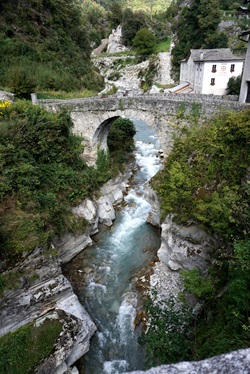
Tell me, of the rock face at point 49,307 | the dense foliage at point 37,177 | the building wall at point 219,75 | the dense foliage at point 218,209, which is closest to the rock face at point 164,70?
the building wall at point 219,75

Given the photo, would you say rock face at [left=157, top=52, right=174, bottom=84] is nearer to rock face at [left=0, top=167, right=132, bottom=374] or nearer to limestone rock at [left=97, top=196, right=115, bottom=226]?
limestone rock at [left=97, top=196, right=115, bottom=226]

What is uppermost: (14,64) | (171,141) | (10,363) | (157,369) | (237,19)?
(237,19)

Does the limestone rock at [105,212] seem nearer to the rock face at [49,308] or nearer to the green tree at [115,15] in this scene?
the rock face at [49,308]

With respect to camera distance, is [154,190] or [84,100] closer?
[154,190]

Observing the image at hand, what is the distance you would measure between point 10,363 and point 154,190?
9.61 meters

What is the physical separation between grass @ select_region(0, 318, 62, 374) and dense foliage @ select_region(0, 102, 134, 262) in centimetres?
294

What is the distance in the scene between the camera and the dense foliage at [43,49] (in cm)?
2246

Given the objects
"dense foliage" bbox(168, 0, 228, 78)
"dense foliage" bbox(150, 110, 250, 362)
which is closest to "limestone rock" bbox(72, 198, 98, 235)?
"dense foliage" bbox(150, 110, 250, 362)

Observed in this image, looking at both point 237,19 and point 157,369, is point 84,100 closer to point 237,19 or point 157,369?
point 157,369

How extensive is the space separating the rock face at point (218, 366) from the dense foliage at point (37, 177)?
887cm

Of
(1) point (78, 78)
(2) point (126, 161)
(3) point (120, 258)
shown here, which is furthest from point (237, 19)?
(3) point (120, 258)

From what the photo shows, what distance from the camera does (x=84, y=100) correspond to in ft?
54.0

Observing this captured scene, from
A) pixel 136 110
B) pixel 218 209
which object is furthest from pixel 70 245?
pixel 136 110

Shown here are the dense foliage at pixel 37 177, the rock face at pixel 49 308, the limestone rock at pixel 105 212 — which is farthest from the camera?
the limestone rock at pixel 105 212
